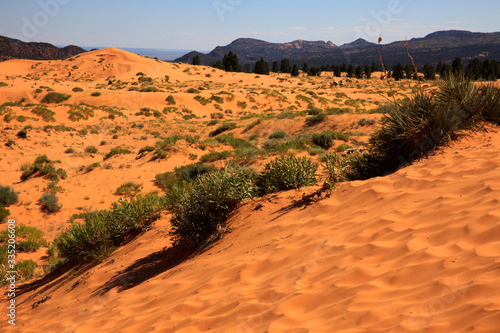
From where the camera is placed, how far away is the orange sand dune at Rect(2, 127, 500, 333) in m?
2.50

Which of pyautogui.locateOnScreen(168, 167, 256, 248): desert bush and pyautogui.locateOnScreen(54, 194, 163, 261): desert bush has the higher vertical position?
pyautogui.locateOnScreen(168, 167, 256, 248): desert bush

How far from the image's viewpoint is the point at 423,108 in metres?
6.51

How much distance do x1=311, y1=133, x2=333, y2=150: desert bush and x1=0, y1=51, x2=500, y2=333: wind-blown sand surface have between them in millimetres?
7122

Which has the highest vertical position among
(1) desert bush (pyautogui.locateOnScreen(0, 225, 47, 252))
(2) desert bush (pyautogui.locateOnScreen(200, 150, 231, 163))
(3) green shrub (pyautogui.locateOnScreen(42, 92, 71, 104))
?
(3) green shrub (pyautogui.locateOnScreen(42, 92, 71, 104))

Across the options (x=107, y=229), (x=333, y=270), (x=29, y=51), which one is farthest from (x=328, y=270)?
(x=29, y=51)

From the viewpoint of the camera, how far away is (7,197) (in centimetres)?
1068

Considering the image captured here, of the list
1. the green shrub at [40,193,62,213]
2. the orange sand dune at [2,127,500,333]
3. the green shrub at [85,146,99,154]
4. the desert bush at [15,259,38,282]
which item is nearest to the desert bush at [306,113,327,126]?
the green shrub at [85,146,99,154]

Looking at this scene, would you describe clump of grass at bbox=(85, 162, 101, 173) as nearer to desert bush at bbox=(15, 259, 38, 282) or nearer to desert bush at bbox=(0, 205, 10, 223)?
desert bush at bbox=(0, 205, 10, 223)

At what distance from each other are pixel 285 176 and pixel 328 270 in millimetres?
2992

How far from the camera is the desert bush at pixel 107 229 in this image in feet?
21.1

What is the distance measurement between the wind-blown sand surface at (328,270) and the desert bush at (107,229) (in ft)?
0.97

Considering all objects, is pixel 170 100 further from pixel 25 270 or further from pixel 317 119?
pixel 25 270

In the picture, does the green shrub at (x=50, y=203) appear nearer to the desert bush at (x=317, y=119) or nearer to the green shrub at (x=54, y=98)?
the desert bush at (x=317, y=119)

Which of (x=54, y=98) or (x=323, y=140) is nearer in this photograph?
(x=323, y=140)
